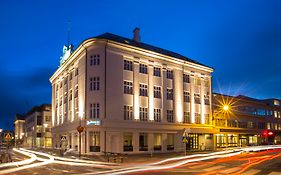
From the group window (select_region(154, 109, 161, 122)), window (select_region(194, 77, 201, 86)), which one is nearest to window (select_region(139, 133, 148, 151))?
window (select_region(154, 109, 161, 122))

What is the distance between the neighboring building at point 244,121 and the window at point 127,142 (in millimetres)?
22584

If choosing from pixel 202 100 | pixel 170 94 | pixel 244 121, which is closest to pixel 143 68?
pixel 170 94

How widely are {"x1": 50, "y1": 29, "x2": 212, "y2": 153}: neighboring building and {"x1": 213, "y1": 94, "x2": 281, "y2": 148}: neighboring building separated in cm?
691

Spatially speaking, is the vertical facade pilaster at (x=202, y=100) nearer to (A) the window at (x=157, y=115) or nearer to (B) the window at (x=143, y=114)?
(A) the window at (x=157, y=115)

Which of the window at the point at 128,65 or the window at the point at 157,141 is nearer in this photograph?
the window at the point at 128,65

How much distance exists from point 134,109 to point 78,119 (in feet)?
27.6

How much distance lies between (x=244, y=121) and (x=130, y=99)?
38.2 metres

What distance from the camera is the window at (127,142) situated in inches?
1805

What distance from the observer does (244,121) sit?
7531 cm

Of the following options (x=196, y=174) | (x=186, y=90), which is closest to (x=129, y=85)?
(x=186, y=90)

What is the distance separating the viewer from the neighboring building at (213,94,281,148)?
6681 centimetres

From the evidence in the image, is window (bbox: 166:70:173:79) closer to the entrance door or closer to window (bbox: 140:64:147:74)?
window (bbox: 140:64:147:74)

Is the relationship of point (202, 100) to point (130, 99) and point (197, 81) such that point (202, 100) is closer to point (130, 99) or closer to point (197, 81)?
point (197, 81)

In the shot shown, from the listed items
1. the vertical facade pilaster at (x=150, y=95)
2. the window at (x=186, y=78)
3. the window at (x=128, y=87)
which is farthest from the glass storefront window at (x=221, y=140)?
the window at (x=128, y=87)
